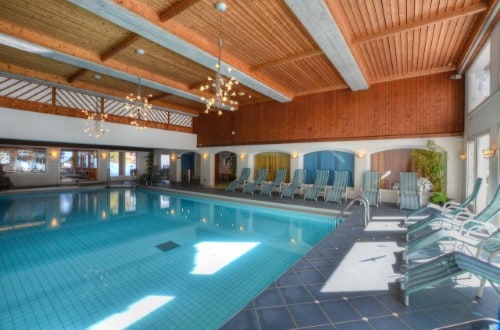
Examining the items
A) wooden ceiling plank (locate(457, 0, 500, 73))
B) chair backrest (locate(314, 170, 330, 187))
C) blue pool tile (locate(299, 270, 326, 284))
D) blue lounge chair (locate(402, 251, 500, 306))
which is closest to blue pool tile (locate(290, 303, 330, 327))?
blue pool tile (locate(299, 270, 326, 284))

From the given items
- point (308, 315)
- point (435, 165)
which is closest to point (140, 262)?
point (308, 315)

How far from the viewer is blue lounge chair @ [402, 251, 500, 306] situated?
6.99 ft

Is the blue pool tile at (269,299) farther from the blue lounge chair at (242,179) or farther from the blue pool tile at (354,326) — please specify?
the blue lounge chair at (242,179)

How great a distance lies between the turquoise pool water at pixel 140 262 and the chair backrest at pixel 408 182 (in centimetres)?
305

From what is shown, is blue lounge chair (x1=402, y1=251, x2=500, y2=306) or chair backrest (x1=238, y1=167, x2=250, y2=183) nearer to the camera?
blue lounge chair (x1=402, y1=251, x2=500, y2=306)

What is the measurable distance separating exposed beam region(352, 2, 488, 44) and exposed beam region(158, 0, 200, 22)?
386 centimetres

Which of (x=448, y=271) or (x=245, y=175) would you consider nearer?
(x=448, y=271)

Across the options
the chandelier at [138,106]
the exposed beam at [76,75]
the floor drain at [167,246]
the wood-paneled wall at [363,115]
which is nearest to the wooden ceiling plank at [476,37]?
the wood-paneled wall at [363,115]

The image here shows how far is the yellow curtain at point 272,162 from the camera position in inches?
474

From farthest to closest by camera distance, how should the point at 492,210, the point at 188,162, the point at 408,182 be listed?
the point at 188,162 → the point at 408,182 → the point at 492,210

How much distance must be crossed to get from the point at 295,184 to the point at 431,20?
697 cm

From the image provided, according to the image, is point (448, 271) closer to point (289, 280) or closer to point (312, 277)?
point (312, 277)

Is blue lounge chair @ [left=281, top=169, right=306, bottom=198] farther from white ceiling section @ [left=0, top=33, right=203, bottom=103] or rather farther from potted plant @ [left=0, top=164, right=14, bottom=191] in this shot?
potted plant @ [left=0, top=164, right=14, bottom=191]

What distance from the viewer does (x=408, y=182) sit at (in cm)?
814
